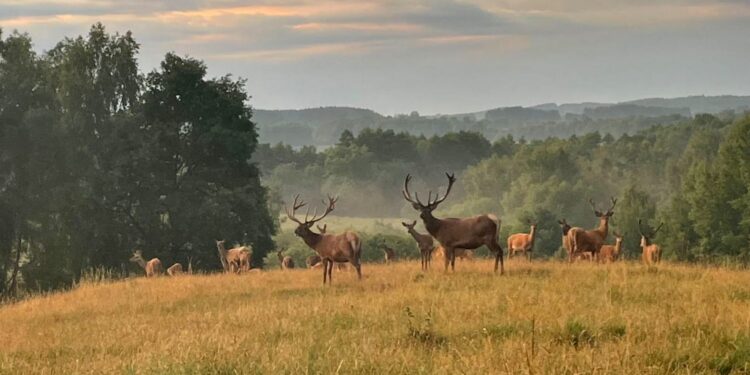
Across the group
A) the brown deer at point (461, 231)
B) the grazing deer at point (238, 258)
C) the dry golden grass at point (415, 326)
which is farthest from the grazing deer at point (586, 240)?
the grazing deer at point (238, 258)

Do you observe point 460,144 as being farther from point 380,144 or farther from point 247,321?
point 247,321

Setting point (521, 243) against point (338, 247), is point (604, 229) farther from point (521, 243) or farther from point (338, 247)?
point (338, 247)

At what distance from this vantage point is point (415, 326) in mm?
8938

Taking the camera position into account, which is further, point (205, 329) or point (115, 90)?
point (115, 90)

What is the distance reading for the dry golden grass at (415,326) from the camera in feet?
21.5

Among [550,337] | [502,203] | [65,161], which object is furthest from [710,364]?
[502,203]

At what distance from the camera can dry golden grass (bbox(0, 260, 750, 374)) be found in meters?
6.55

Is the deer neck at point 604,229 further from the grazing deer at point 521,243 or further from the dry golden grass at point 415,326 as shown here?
the dry golden grass at point 415,326

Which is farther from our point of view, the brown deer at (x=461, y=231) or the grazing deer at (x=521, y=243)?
the grazing deer at (x=521, y=243)

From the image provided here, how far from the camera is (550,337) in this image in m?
7.78

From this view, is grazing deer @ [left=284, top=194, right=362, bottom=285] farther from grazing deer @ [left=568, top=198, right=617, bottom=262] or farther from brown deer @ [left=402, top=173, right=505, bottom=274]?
grazing deer @ [left=568, top=198, right=617, bottom=262]

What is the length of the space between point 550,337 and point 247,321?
477 centimetres

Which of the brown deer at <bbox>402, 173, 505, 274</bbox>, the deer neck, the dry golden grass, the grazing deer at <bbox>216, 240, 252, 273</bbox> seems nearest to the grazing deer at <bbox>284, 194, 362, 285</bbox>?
the dry golden grass

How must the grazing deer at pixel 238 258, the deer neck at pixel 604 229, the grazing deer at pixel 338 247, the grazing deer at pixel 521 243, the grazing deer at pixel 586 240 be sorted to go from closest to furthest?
the grazing deer at pixel 338 247
the grazing deer at pixel 586 240
the deer neck at pixel 604 229
the grazing deer at pixel 521 243
the grazing deer at pixel 238 258
